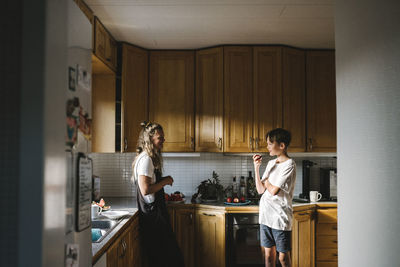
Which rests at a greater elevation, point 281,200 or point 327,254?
point 281,200

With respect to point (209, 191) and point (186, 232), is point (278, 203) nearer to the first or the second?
point (209, 191)

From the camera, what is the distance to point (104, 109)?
314cm

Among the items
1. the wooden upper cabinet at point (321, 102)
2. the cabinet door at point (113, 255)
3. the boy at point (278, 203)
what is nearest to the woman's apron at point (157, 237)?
the cabinet door at point (113, 255)

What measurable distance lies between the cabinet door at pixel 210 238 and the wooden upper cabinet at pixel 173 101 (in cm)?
74

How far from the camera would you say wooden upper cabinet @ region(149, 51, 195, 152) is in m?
3.42

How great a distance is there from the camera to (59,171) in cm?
85

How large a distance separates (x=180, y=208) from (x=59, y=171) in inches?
97.5

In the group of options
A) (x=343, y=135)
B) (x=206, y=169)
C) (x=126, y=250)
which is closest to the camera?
(x=343, y=135)

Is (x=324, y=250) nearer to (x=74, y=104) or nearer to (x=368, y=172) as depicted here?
(x=368, y=172)

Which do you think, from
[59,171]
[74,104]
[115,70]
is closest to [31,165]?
[59,171]

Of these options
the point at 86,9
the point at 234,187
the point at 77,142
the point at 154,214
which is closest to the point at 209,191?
the point at 234,187

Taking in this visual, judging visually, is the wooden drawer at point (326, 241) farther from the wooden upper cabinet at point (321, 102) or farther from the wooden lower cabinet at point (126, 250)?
the wooden lower cabinet at point (126, 250)

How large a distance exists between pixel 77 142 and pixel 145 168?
151 cm

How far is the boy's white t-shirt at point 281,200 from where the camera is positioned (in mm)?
2598
